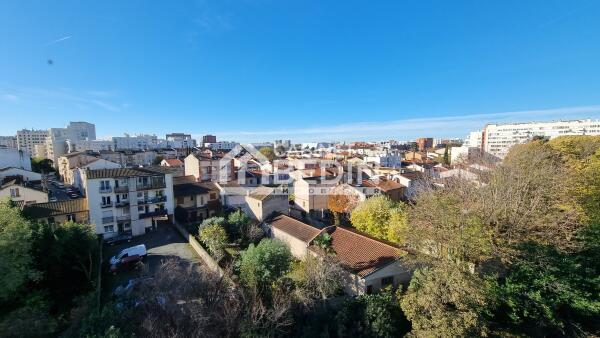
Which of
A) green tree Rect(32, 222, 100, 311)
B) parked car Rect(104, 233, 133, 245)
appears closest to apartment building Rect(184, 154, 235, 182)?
parked car Rect(104, 233, 133, 245)

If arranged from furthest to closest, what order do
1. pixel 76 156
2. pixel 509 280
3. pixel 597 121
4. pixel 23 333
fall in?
pixel 597 121 → pixel 76 156 → pixel 509 280 → pixel 23 333

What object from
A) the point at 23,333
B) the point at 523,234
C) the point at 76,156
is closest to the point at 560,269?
the point at 523,234

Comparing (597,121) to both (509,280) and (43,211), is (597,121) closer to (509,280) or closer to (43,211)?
(509,280)

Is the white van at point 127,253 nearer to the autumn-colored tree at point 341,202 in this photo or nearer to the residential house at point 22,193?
the residential house at point 22,193

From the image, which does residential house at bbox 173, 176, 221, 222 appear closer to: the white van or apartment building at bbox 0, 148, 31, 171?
the white van

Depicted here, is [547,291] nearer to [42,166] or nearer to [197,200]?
[197,200]

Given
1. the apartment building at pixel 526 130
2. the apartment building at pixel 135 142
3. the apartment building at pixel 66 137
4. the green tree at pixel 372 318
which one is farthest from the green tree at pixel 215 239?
the apartment building at pixel 135 142

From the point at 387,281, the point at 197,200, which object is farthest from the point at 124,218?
the point at 387,281
